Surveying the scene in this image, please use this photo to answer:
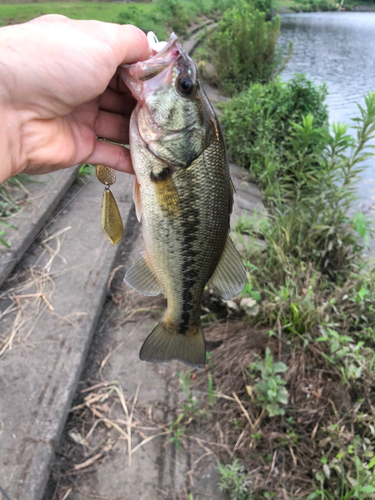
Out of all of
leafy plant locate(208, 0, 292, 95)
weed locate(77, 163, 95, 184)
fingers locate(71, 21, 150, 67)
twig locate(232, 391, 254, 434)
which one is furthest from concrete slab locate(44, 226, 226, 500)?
leafy plant locate(208, 0, 292, 95)

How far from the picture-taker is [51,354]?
2.77 metres

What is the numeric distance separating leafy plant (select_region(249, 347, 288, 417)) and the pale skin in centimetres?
194

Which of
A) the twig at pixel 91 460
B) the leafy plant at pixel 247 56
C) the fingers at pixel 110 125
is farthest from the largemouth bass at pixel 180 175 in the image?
the leafy plant at pixel 247 56

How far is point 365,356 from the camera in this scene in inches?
112

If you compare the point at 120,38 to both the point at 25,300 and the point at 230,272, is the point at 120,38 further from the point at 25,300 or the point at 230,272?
the point at 25,300

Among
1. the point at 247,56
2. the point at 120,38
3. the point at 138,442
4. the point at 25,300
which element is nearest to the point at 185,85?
the point at 120,38

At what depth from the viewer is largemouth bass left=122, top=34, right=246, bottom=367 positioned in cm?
147

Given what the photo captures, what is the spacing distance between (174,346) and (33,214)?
2.65 meters

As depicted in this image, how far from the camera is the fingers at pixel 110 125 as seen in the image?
6.25 ft

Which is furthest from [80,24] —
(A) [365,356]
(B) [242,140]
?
(B) [242,140]

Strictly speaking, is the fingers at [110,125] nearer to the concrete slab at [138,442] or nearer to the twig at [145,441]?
the concrete slab at [138,442]

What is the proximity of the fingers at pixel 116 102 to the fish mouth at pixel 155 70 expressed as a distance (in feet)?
1.29

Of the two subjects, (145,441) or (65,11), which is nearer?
(145,441)

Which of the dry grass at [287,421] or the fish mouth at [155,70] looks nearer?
the fish mouth at [155,70]
